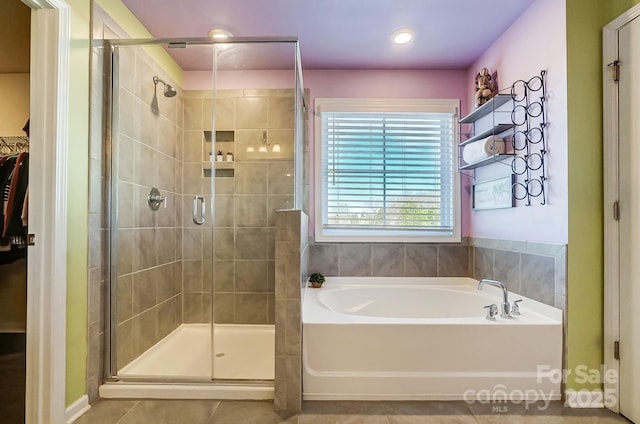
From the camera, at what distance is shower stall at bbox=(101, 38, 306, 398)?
203cm

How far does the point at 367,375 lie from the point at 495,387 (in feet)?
2.39

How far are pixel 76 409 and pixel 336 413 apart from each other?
1371 mm

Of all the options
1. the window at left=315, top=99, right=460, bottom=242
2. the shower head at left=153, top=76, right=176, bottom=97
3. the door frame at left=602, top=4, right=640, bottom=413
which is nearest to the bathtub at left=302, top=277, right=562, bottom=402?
the door frame at left=602, top=4, right=640, bottom=413

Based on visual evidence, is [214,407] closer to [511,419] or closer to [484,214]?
[511,419]

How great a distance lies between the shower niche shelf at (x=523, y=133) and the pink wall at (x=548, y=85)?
5cm

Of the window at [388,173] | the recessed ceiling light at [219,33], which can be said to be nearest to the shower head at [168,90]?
the recessed ceiling light at [219,33]

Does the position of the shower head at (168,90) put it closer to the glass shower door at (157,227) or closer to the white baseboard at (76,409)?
the glass shower door at (157,227)

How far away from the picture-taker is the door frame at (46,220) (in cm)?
152

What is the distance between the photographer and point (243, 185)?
2.68 meters

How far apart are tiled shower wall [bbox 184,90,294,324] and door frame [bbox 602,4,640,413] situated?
199 cm

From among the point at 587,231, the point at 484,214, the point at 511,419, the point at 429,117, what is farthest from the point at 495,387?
the point at 429,117

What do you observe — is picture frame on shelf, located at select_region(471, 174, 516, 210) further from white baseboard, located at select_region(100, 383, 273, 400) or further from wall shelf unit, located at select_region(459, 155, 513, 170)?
white baseboard, located at select_region(100, 383, 273, 400)

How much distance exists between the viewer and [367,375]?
1.84m

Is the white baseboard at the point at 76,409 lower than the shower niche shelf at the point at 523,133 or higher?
lower
